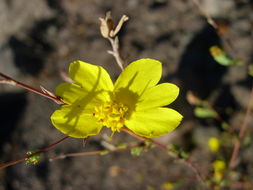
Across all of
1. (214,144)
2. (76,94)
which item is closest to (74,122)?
(76,94)

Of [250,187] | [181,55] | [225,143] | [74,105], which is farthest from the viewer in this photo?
[181,55]

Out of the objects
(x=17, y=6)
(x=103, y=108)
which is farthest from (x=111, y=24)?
(x=17, y=6)

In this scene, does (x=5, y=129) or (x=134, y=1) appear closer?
(x=5, y=129)

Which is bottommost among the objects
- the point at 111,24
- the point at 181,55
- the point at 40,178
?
the point at 40,178

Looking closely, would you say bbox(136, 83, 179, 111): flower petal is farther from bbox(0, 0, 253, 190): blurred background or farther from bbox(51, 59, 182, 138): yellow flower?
bbox(0, 0, 253, 190): blurred background

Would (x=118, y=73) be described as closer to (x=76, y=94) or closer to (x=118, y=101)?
(x=118, y=101)

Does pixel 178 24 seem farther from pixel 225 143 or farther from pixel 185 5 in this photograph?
pixel 225 143

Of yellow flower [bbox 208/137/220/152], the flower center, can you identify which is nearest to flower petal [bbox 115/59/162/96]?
the flower center
